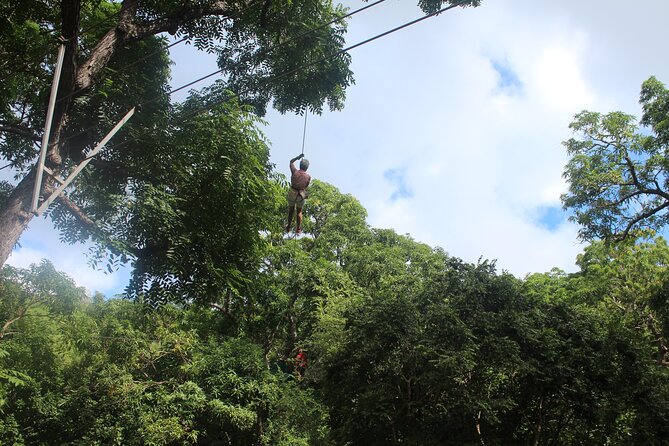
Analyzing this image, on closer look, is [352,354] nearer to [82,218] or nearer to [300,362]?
[82,218]

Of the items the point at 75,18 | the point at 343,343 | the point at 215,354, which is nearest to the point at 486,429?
the point at 343,343

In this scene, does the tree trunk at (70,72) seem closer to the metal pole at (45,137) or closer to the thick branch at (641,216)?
the metal pole at (45,137)

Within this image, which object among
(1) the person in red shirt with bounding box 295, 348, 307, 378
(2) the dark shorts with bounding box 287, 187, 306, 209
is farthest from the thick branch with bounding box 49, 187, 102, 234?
(1) the person in red shirt with bounding box 295, 348, 307, 378

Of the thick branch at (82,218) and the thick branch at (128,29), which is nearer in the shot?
the thick branch at (128,29)

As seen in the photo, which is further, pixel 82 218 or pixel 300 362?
pixel 300 362

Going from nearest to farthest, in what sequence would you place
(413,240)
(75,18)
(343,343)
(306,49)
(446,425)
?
1. (75,18)
2. (306,49)
3. (446,425)
4. (343,343)
5. (413,240)

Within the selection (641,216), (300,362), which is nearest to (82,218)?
(300,362)

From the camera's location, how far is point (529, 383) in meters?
9.74

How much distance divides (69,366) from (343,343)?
10.1 meters

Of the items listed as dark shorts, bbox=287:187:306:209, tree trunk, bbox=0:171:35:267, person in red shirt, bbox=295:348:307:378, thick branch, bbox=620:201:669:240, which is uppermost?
thick branch, bbox=620:201:669:240

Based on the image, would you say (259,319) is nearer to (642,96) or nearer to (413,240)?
(413,240)

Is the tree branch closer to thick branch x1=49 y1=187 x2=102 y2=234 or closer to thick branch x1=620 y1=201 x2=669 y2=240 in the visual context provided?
thick branch x1=49 y1=187 x2=102 y2=234

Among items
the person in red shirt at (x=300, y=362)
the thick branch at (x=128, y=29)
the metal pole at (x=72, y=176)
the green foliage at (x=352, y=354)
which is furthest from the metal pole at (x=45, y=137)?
the person in red shirt at (x=300, y=362)

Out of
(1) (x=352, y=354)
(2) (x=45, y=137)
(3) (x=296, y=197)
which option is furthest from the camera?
(1) (x=352, y=354)
